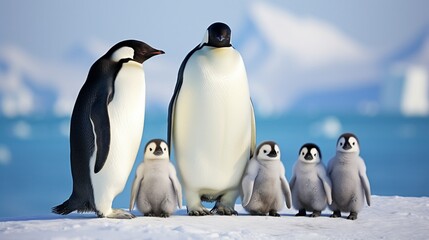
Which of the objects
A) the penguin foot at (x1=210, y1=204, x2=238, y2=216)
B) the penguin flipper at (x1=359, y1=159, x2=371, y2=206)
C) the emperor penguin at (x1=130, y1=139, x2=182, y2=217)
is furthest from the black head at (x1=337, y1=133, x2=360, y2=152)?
the emperor penguin at (x1=130, y1=139, x2=182, y2=217)

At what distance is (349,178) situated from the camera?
527 centimetres

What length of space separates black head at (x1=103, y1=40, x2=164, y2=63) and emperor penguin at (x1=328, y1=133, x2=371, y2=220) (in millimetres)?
1535

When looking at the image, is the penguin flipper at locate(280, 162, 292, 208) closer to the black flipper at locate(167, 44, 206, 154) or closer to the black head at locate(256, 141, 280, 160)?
the black head at locate(256, 141, 280, 160)

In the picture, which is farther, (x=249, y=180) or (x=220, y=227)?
(x=249, y=180)

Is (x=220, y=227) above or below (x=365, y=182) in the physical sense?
below

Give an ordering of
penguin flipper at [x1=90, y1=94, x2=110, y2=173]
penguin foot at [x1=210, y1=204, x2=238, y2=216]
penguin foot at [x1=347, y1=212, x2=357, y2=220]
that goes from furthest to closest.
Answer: penguin foot at [x1=210, y1=204, x2=238, y2=216] < penguin foot at [x1=347, y1=212, x2=357, y2=220] < penguin flipper at [x1=90, y1=94, x2=110, y2=173]

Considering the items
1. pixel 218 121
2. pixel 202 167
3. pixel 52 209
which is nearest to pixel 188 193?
pixel 202 167

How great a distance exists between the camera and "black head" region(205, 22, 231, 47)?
5.24 meters

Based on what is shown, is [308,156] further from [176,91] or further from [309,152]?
[176,91]

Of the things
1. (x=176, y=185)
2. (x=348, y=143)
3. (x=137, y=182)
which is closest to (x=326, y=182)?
(x=348, y=143)

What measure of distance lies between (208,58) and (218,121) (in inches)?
18.4

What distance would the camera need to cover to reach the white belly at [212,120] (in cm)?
524

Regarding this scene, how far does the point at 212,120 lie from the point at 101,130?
34.2 inches

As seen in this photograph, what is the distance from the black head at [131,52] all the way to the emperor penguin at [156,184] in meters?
0.61
